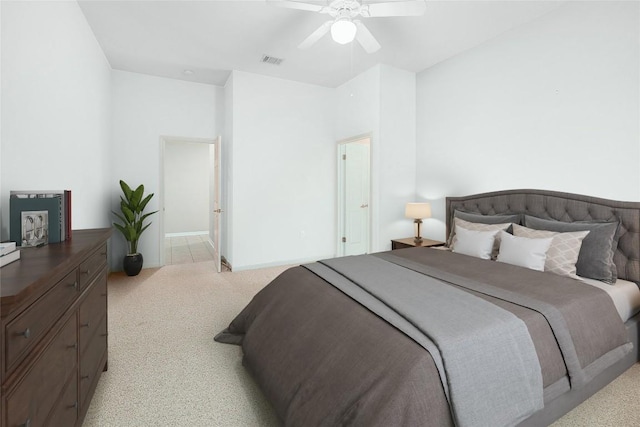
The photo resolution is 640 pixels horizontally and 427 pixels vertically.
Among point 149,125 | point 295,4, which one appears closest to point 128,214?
point 149,125

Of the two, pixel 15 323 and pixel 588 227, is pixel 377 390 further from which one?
pixel 588 227

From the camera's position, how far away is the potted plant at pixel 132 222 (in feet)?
13.7

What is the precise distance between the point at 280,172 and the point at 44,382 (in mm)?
3950

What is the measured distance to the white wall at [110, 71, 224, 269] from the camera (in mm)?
4426

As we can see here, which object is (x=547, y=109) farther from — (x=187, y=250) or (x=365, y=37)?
(x=187, y=250)

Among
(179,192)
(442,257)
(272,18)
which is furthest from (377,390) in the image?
(179,192)

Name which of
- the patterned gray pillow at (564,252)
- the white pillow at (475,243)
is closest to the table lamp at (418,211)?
the white pillow at (475,243)

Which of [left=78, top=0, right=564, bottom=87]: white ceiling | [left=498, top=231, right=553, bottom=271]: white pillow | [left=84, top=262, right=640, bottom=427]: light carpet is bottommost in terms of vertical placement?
[left=84, top=262, right=640, bottom=427]: light carpet

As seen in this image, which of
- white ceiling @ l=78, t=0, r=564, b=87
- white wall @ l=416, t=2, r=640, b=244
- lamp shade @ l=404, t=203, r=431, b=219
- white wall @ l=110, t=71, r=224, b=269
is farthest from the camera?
white wall @ l=110, t=71, r=224, b=269

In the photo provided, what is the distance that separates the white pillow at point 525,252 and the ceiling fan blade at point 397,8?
77.8 inches

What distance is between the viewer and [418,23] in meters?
3.12

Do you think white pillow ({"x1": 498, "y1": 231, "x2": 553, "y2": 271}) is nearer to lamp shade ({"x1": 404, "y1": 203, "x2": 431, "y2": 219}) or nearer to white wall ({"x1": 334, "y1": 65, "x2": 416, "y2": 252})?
lamp shade ({"x1": 404, "y1": 203, "x2": 431, "y2": 219})

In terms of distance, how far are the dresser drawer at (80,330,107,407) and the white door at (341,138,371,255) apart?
381 cm

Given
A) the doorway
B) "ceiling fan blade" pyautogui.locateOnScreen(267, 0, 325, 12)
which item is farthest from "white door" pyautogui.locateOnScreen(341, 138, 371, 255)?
"ceiling fan blade" pyautogui.locateOnScreen(267, 0, 325, 12)
